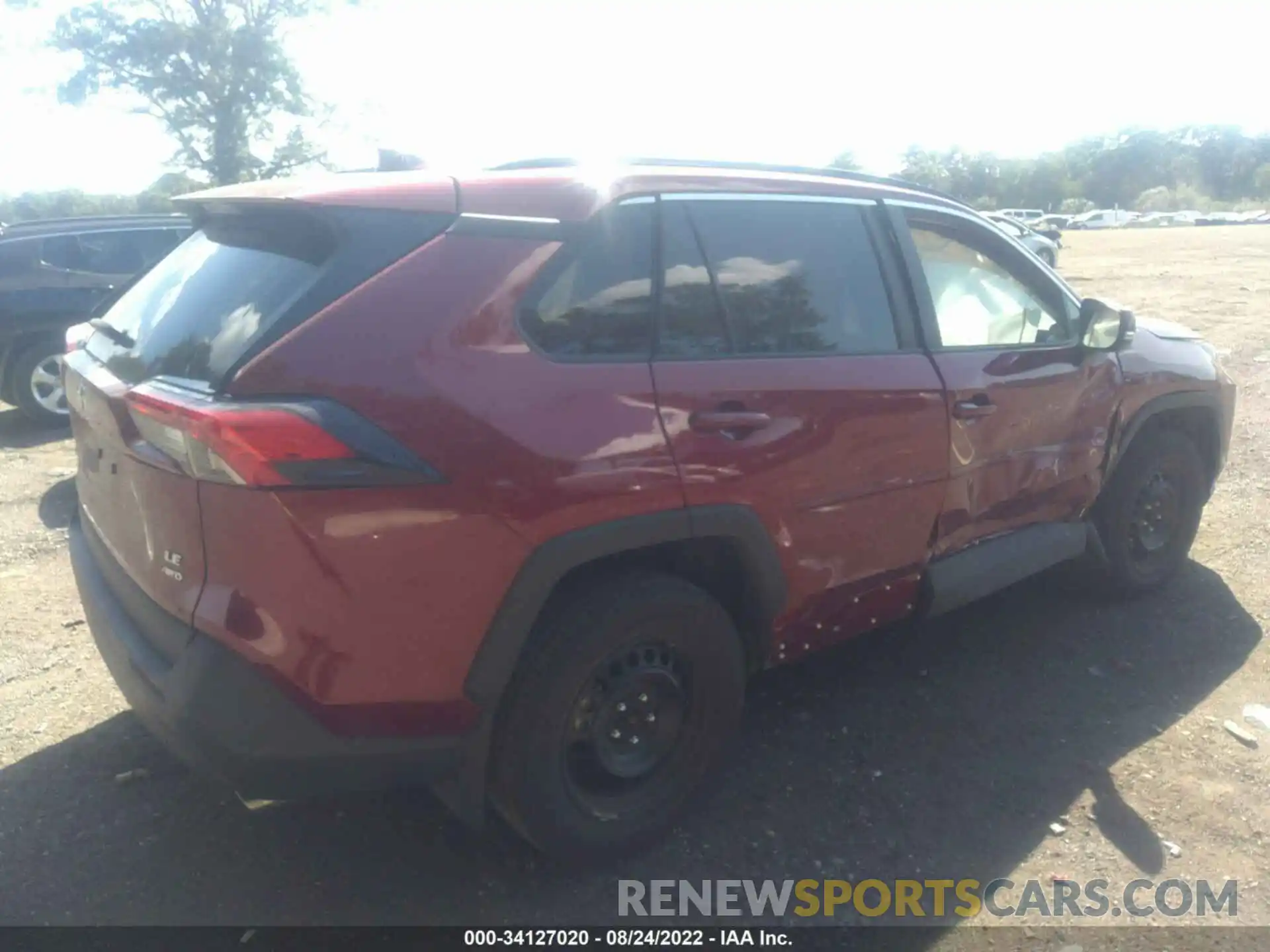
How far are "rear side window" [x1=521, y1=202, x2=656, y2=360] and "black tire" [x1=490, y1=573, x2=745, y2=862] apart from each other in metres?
0.63

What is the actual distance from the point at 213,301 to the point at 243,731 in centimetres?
108

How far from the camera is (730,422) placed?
9.46 feet

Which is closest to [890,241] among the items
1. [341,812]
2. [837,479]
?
[837,479]

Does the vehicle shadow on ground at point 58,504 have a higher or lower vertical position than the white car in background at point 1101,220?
higher

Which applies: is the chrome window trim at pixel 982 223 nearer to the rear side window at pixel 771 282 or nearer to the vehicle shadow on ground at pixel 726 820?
the rear side window at pixel 771 282

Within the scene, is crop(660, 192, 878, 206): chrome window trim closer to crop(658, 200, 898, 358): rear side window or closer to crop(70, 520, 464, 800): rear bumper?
crop(658, 200, 898, 358): rear side window

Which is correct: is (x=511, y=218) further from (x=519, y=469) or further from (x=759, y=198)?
(x=759, y=198)

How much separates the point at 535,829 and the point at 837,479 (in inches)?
52.6

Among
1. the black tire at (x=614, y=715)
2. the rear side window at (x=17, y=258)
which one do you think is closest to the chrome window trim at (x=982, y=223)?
the black tire at (x=614, y=715)

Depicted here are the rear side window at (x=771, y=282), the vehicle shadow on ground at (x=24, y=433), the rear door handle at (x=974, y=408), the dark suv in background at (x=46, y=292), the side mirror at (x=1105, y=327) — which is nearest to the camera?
the rear side window at (x=771, y=282)

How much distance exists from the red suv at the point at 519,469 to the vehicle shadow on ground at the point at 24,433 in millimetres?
5632

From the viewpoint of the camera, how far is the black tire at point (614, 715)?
2.68 metres

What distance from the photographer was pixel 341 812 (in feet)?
10.5

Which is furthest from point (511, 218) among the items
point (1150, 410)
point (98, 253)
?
point (98, 253)
